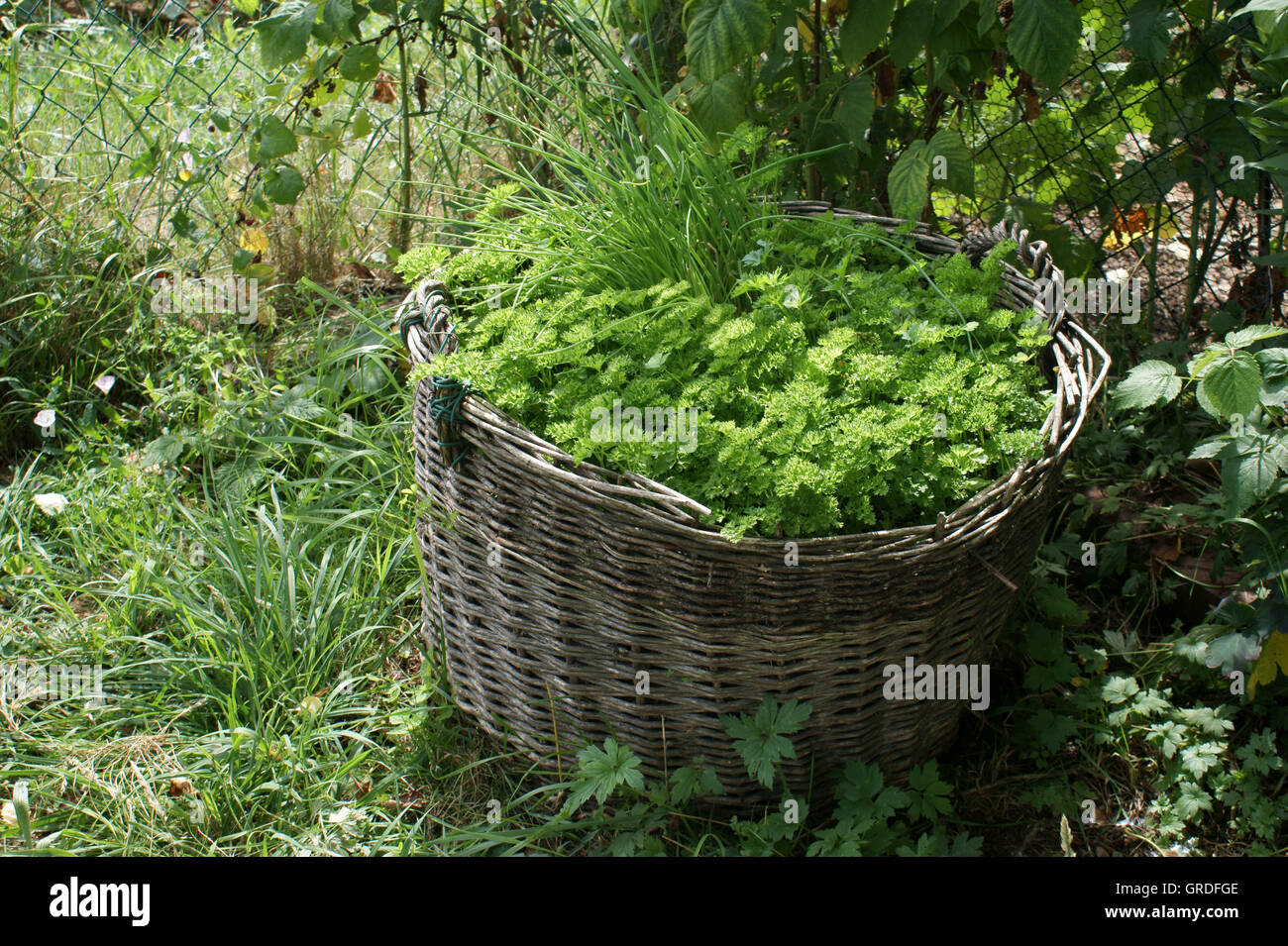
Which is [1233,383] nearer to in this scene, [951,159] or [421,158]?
[951,159]

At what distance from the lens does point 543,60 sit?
341cm

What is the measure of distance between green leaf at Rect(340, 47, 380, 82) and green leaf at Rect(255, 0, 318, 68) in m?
0.18

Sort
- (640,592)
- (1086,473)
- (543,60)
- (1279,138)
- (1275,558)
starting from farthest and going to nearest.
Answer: (543,60) < (1086,473) < (1279,138) < (1275,558) < (640,592)

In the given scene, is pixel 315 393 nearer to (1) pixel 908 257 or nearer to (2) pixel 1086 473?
(1) pixel 908 257

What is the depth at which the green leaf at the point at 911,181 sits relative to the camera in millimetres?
2332

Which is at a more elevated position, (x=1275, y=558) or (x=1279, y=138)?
(x=1279, y=138)

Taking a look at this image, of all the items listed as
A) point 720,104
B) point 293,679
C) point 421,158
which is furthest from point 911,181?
point 421,158

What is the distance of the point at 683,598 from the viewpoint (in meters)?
1.76

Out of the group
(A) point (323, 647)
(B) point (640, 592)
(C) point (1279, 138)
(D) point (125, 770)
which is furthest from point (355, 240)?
(C) point (1279, 138)

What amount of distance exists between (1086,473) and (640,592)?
1.55 m

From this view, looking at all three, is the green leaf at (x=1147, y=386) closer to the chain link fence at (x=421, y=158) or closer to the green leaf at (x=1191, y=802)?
the chain link fence at (x=421, y=158)
